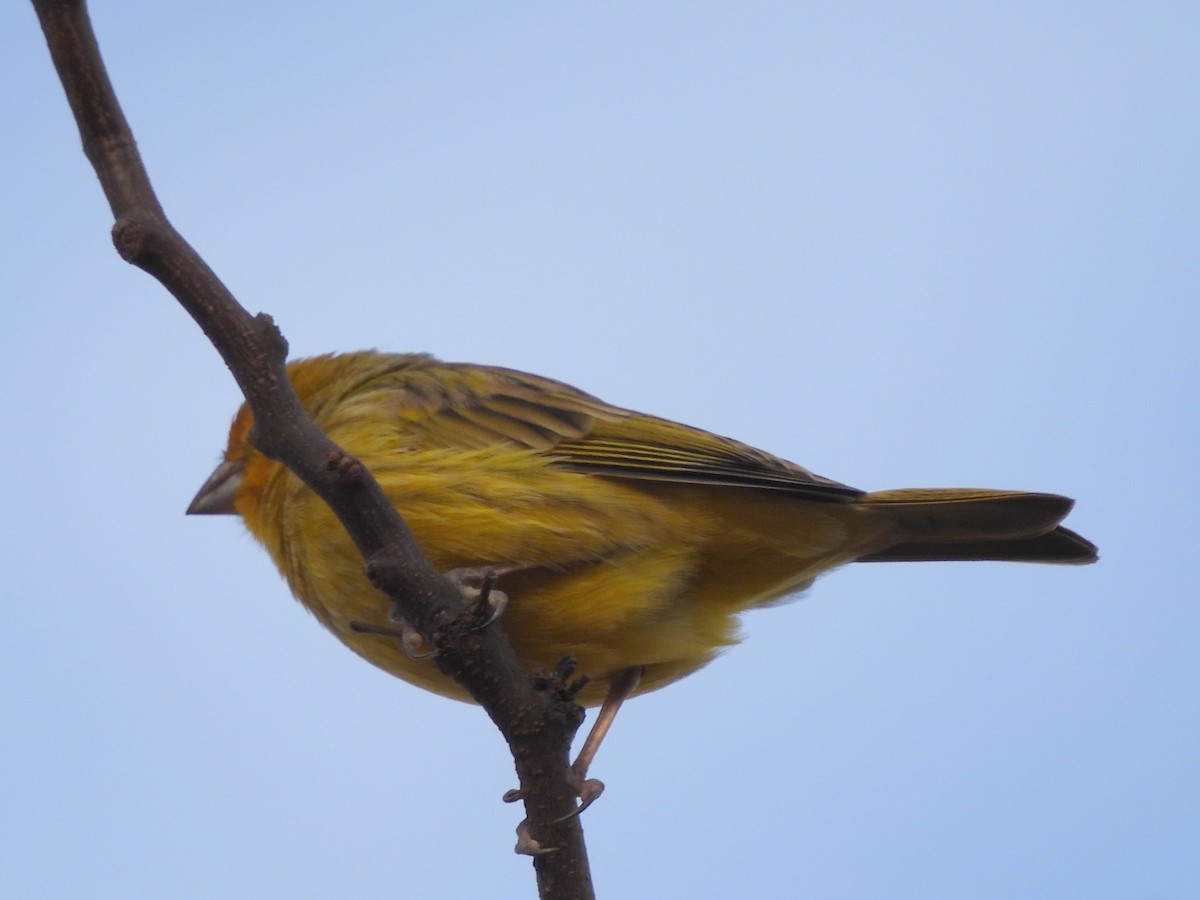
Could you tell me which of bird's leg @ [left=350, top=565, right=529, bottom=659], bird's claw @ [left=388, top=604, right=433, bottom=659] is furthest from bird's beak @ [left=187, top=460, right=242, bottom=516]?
bird's claw @ [left=388, top=604, right=433, bottom=659]

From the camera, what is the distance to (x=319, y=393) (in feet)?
18.9

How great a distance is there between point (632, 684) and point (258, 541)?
1.58 m

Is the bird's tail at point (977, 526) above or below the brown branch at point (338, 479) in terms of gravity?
above

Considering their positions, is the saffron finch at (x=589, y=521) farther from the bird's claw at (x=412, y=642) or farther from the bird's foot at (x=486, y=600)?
the bird's foot at (x=486, y=600)

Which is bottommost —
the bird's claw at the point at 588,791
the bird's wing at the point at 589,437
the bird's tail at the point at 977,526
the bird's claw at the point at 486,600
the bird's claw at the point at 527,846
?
the bird's claw at the point at 527,846

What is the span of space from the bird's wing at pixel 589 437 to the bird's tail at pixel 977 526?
Answer: 11.2 inches

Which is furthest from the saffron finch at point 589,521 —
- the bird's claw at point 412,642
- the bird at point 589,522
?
the bird's claw at point 412,642

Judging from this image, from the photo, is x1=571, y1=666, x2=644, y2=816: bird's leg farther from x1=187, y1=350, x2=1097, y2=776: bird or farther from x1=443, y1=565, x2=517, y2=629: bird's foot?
x1=443, y1=565, x2=517, y2=629: bird's foot

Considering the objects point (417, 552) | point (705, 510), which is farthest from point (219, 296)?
point (705, 510)

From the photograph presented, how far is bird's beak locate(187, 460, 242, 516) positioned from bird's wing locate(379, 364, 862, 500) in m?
0.81

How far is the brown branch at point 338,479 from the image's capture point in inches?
115

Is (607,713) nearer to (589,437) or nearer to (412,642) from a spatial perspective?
(589,437)

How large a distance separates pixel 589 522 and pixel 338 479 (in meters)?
1.47

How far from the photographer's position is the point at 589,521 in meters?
4.59
